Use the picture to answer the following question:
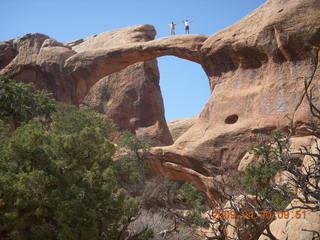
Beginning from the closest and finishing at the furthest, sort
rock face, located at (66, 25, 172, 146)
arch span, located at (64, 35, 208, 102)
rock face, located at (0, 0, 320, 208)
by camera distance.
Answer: rock face, located at (0, 0, 320, 208) < arch span, located at (64, 35, 208, 102) < rock face, located at (66, 25, 172, 146)

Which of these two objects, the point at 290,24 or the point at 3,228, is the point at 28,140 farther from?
the point at 290,24

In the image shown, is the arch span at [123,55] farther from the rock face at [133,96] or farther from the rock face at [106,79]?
the rock face at [133,96]

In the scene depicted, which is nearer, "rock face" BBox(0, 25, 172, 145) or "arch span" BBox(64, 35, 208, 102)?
"arch span" BBox(64, 35, 208, 102)

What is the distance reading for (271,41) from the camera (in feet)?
54.6

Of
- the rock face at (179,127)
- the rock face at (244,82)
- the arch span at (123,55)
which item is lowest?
the rock face at (179,127)

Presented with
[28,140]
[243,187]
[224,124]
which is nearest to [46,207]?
[28,140]

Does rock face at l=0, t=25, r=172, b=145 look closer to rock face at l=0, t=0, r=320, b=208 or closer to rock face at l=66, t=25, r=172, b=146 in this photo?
rock face at l=66, t=25, r=172, b=146

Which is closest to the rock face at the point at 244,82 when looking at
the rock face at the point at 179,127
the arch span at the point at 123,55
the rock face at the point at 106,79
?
the arch span at the point at 123,55

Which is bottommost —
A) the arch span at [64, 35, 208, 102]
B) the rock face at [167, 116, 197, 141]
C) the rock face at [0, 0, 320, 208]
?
the rock face at [167, 116, 197, 141]

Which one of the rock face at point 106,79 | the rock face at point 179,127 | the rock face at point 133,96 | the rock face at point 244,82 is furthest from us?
the rock face at point 179,127

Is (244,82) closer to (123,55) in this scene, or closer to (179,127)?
(123,55)

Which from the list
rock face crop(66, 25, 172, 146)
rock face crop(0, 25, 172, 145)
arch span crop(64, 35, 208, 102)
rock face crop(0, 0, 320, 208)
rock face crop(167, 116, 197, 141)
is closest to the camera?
rock face crop(0, 0, 320, 208)

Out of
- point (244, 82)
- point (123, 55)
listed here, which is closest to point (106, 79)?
point (123, 55)

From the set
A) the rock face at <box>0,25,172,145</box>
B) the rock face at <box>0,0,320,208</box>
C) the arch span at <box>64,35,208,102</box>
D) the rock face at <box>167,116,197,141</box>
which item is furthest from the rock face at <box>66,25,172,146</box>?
the rock face at <box>0,0,320,208</box>
